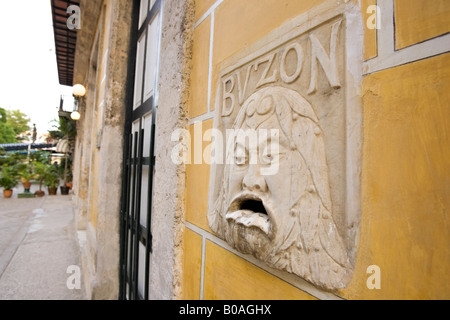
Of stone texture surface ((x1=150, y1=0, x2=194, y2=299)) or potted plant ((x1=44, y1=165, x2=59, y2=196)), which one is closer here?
stone texture surface ((x1=150, y1=0, x2=194, y2=299))

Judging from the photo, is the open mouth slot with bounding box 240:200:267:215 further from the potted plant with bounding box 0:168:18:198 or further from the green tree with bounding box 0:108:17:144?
the green tree with bounding box 0:108:17:144

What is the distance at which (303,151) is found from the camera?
19.3 inches

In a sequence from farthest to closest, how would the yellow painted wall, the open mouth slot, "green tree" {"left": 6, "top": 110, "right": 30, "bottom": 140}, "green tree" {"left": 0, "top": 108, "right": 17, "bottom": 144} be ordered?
1. "green tree" {"left": 6, "top": 110, "right": 30, "bottom": 140}
2. "green tree" {"left": 0, "top": 108, "right": 17, "bottom": 144}
3. the open mouth slot
4. the yellow painted wall

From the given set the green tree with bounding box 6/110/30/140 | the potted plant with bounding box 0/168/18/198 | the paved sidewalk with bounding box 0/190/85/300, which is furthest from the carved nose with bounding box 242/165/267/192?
the green tree with bounding box 6/110/30/140

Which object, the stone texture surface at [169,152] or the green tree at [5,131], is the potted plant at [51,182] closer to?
the stone texture surface at [169,152]

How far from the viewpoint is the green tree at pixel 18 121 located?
104 feet

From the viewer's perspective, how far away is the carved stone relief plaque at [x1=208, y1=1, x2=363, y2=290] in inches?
17.2

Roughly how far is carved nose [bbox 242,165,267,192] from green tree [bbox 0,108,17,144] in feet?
118

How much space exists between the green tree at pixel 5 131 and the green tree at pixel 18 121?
1.85m

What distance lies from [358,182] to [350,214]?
0.20 feet
